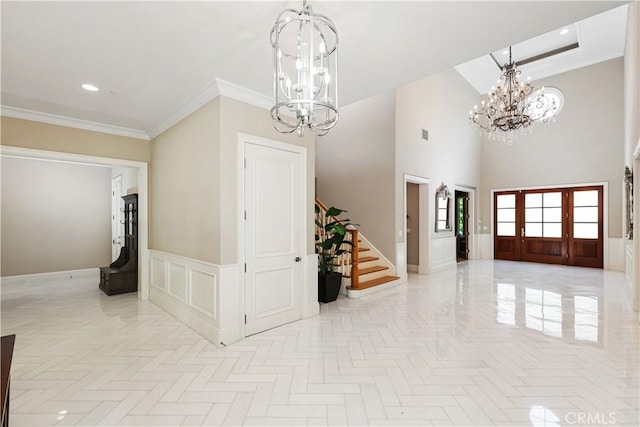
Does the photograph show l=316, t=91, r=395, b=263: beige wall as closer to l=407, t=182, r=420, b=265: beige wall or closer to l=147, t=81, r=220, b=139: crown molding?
l=407, t=182, r=420, b=265: beige wall

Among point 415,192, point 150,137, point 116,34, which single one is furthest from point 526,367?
point 150,137

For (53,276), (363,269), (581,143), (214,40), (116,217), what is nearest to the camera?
(214,40)

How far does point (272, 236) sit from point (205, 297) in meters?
1.05

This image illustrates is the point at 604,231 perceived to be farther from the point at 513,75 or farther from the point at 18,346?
the point at 18,346

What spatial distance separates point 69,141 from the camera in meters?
4.24

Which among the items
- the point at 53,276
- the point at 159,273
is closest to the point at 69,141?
the point at 159,273

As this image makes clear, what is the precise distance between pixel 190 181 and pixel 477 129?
9154 millimetres

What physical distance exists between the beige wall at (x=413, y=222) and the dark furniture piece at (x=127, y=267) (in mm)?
6041

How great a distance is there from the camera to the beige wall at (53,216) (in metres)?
6.14

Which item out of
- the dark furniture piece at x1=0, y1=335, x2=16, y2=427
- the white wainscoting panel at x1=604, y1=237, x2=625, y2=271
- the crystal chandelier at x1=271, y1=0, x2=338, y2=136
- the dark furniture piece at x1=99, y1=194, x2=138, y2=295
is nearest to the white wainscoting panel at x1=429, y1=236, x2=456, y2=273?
the white wainscoting panel at x1=604, y1=237, x2=625, y2=271

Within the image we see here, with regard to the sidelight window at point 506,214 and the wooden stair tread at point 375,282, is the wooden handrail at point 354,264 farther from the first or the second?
the sidelight window at point 506,214

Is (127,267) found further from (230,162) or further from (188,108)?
(230,162)

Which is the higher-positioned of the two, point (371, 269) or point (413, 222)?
point (413, 222)

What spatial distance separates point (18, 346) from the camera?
3133mm
